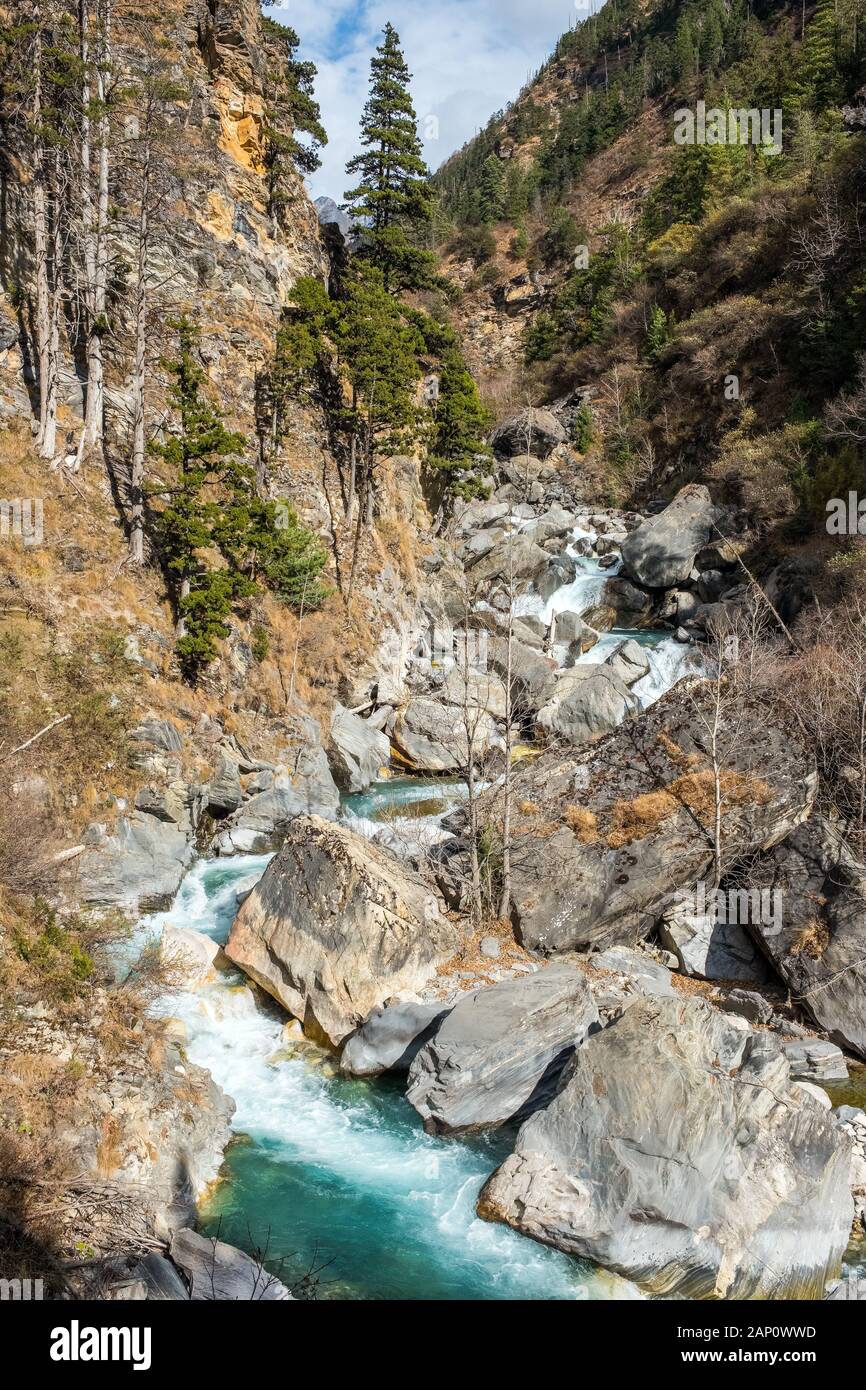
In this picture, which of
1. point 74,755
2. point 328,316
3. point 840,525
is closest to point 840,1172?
point 74,755

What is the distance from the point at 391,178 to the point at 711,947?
4146 cm

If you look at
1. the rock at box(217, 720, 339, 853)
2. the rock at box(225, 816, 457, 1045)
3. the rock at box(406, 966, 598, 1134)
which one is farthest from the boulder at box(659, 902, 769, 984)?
the rock at box(217, 720, 339, 853)

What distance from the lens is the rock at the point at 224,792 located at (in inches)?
799

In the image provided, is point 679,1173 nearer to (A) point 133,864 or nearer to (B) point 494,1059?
(B) point 494,1059

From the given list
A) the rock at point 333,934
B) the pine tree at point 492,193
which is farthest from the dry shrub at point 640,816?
the pine tree at point 492,193

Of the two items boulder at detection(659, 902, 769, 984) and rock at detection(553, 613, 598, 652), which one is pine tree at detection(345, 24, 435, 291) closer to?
rock at detection(553, 613, 598, 652)

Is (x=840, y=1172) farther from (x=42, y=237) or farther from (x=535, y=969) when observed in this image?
(x=42, y=237)

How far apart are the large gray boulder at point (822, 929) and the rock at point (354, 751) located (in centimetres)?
1307

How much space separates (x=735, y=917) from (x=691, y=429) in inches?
1551

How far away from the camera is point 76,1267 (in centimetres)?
769

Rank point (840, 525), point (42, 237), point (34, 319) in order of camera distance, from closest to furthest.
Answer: point (42, 237)
point (34, 319)
point (840, 525)

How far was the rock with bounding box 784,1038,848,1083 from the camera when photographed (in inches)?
506

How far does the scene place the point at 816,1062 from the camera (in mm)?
12938

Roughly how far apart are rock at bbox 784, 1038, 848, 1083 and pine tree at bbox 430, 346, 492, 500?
3253cm
